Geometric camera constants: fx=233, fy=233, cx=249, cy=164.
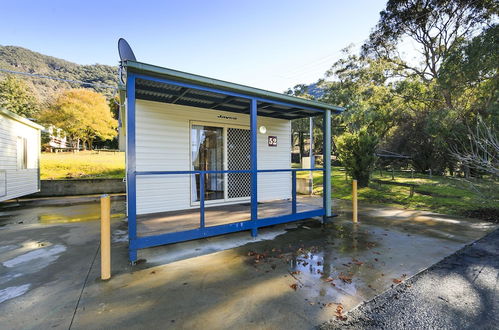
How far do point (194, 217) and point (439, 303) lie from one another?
154 inches

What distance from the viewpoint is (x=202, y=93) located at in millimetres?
4543

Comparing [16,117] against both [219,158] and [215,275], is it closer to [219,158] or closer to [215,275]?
[219,158]

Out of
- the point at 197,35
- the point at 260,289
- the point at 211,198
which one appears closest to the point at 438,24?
the point at 197,35

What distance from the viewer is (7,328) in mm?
1972

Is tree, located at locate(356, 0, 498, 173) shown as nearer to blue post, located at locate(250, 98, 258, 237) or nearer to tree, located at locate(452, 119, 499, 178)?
tree, located at locate(452, 119, 499, 178)

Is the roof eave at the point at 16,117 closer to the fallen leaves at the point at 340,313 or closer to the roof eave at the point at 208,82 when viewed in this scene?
the roof eave at the point at 208,82

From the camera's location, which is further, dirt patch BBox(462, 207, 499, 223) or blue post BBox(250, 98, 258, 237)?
dirt patch BBox(462, 207, 499, 223)

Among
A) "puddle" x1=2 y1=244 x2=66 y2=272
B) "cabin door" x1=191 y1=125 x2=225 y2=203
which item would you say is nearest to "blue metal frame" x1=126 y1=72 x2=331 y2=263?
"puddle" x1=2 y1=244 x2=66 y2=272

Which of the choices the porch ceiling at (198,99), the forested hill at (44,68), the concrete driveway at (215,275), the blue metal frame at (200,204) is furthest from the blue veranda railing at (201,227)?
the forested hill at (44,68)

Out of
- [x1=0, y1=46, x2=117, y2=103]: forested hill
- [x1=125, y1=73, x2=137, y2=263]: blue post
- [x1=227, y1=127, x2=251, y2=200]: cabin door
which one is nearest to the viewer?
[x1=125, y1=73, x2=137, y2=263]: blue post

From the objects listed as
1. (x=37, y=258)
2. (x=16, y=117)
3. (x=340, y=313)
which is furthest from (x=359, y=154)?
(x=16, y=117)

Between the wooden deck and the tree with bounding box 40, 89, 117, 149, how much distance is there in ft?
62.4

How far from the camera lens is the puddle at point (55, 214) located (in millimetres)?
5840

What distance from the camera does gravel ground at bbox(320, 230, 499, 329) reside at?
2064mm
